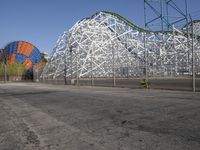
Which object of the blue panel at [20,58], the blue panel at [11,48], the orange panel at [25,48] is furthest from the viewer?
the blue panel at [20,58]

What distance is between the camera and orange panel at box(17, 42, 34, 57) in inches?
4223

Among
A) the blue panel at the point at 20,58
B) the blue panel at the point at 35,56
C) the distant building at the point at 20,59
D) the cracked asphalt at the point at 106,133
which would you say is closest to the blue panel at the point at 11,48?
the distant building at the point at 20,59

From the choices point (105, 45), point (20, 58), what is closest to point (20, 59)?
point (20, 58)

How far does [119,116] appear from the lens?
30.3 feet

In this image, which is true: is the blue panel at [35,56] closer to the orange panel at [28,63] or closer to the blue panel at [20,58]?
the orange panel at [28,63]

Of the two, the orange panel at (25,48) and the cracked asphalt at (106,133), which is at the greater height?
the orange panel at (25,48)

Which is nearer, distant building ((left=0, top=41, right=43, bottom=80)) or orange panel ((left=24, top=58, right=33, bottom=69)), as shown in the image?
distant building ((left=0, top=41, right=43, bottom=80))

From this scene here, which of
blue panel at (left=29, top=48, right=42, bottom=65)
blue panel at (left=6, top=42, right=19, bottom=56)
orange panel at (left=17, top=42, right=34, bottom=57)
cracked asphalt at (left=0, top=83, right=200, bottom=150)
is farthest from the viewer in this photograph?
blue panel at (left=29, top=48, right=42, bottom=65)

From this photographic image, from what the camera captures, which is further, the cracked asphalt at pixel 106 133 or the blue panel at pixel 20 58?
the blue panel at pixel 20 58

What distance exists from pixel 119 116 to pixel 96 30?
196ft

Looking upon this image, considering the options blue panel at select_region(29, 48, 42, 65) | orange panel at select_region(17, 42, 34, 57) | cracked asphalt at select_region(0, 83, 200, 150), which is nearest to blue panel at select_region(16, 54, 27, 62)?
orange panel at select_region(17, 42, 34, 57)

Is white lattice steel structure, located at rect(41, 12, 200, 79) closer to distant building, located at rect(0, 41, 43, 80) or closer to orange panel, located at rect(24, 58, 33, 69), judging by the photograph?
distant building, located at rect(0, 41, 43, 80)

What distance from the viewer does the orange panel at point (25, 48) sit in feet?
352

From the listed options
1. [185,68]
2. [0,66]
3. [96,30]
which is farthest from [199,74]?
[0,66]
